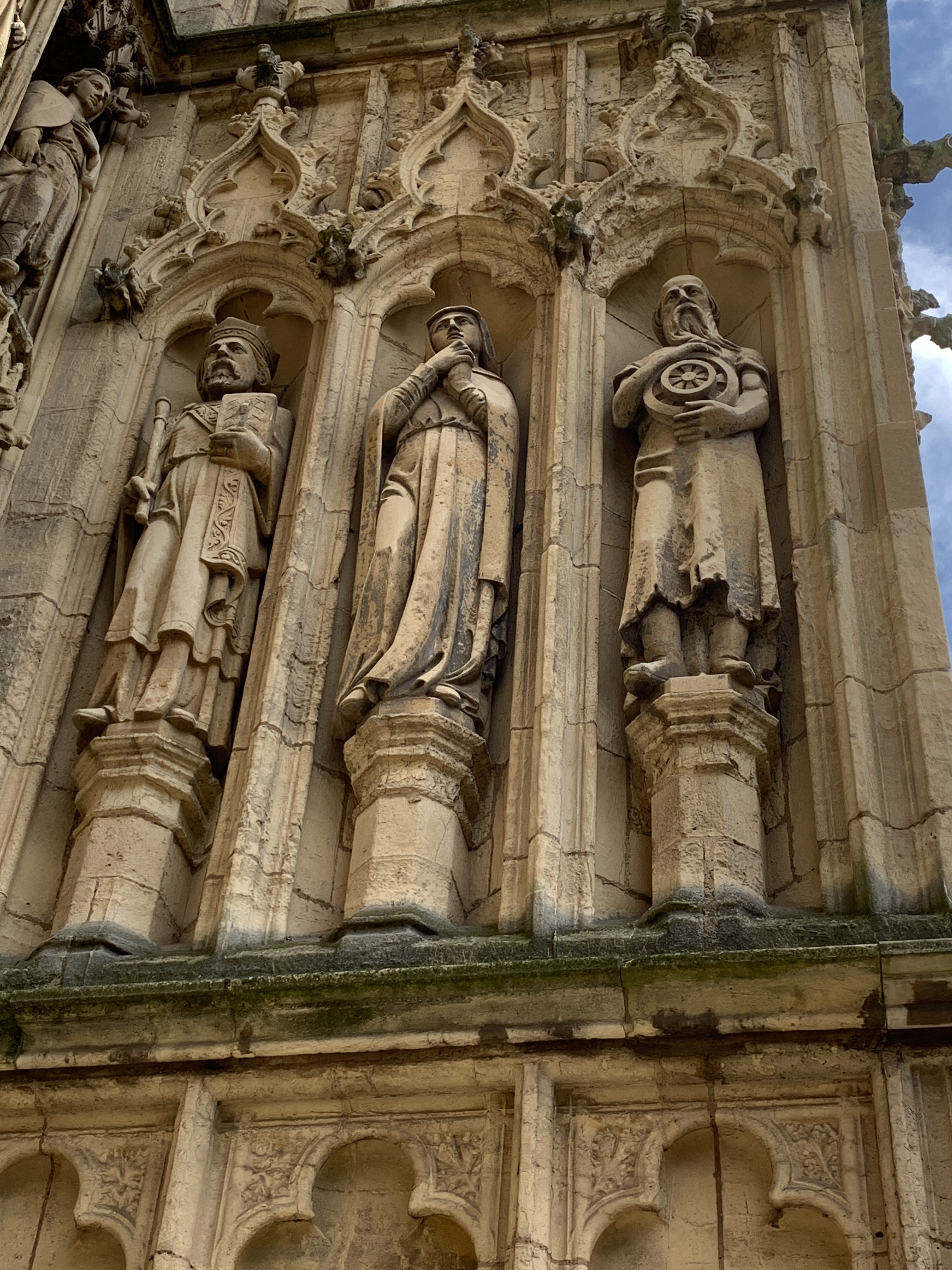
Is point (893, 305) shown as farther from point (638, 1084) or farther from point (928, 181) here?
point (638, 1084)

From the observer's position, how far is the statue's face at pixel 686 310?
22.9ft

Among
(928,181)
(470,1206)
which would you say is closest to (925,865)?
(470,1206)

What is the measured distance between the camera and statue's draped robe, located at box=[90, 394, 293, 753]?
622cm

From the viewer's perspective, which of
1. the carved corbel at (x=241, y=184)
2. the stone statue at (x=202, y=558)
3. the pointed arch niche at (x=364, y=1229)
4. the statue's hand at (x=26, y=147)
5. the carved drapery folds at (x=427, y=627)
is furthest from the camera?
the carved corbel at (x=241, y=184)

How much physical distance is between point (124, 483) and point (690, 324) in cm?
257

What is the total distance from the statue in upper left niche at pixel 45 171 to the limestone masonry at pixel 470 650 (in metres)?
0.03

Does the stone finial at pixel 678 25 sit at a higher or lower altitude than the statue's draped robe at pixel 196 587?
higher

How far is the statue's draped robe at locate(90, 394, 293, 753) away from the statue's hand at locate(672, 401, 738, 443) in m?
1.75

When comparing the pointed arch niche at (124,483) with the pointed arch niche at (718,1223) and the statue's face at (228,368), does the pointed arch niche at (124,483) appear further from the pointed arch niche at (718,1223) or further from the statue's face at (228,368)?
the pointed arch niche at (718,1223)

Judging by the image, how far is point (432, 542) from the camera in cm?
628

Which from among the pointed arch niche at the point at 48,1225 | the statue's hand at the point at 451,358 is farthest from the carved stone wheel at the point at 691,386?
the pointed arch niche at the point at 48,1225

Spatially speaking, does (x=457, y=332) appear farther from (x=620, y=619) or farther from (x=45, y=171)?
Result: (x=45, y=171)

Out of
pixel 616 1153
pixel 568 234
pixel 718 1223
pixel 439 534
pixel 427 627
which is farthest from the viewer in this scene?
pixel 568 234

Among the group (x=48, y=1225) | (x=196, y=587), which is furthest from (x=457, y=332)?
(x=48, y=1225)
